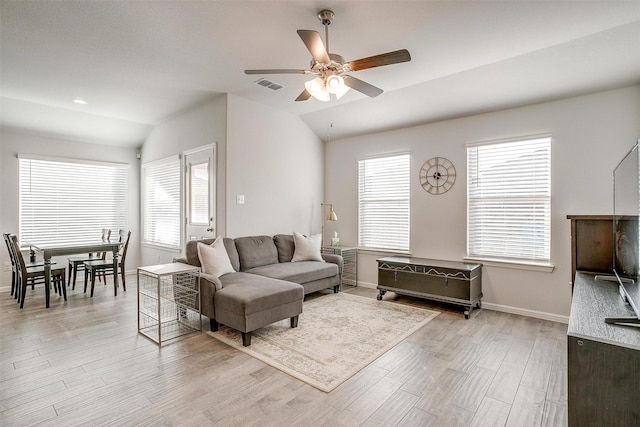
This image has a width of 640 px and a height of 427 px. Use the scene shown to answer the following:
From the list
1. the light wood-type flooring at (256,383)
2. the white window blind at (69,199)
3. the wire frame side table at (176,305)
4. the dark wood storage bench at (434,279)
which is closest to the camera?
the light wood-type flooring at (256,383)

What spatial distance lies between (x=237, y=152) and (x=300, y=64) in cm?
165

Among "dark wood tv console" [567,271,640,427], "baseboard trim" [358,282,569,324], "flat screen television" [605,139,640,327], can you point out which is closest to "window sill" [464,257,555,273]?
"baseboard trim" [358,282,569,324]

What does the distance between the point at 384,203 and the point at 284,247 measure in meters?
1.81

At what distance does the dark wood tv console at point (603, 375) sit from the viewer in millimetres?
1275

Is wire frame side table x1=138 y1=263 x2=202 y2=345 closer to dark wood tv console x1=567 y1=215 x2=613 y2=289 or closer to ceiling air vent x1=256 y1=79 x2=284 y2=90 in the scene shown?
ceiling air vent x1=256 y1=79 x2=284 y2=90

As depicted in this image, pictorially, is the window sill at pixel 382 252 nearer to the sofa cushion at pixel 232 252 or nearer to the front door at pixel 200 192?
the sofa cushion at pixel 232 252

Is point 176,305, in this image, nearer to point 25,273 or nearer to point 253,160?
point 25,273

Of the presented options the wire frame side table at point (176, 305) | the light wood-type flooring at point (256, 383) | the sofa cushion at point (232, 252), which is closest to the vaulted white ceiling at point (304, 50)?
the sofa cushion at point (232, 252)

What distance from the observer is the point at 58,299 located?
14.8 feet

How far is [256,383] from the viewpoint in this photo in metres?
2.38

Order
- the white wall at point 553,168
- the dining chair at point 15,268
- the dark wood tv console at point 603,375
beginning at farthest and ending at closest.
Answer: the dining chair at point 15,268
the white wall at point 553,168
the dark wood tv console at point 603,375

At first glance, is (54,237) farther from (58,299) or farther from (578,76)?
(578,76)

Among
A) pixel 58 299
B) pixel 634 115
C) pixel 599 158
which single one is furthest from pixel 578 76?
pixel 58 299

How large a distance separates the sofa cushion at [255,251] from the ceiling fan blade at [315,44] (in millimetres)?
2760
